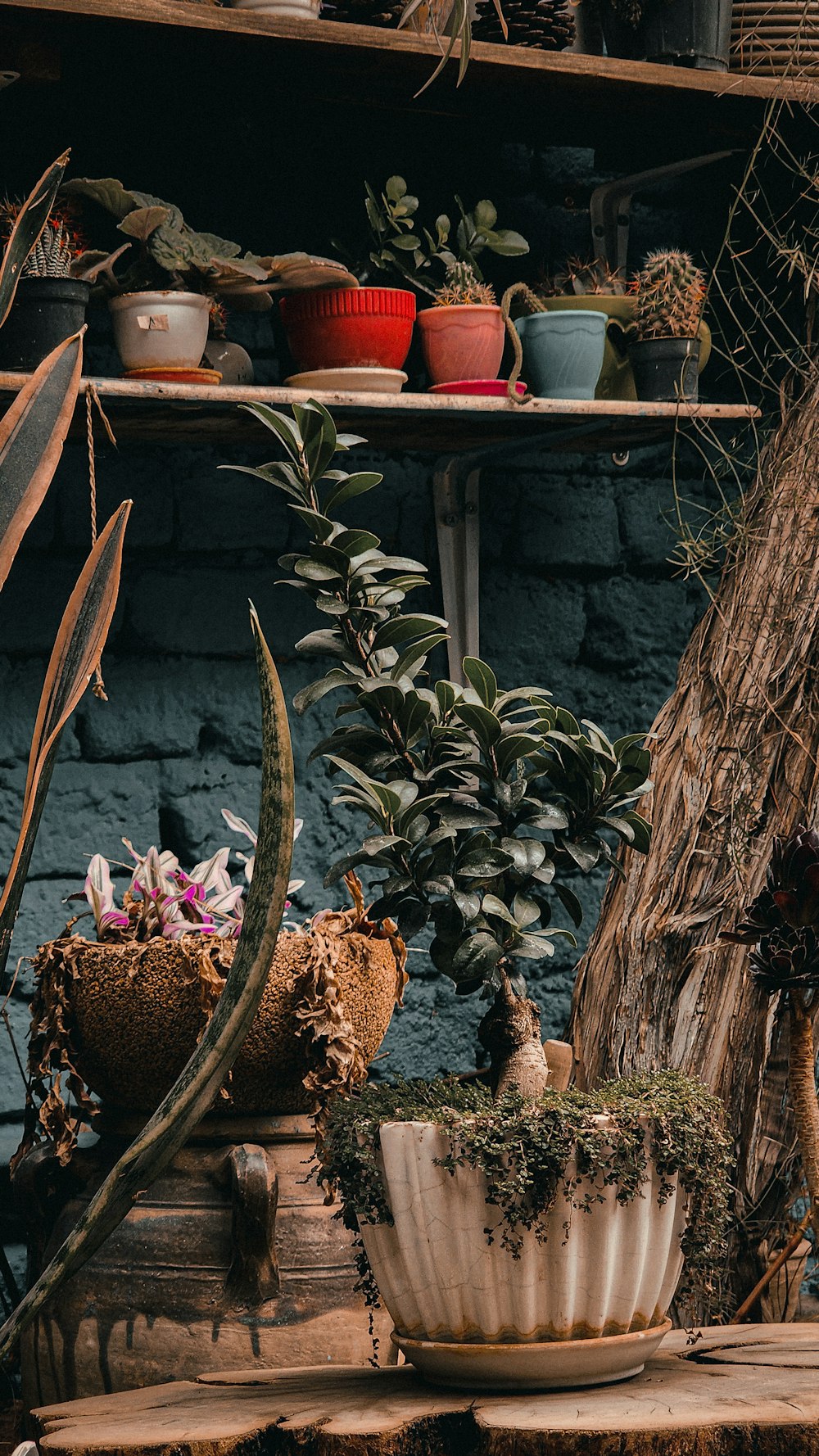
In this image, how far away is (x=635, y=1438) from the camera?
1038mm

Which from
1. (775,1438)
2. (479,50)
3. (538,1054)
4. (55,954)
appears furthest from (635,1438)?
(479,50)

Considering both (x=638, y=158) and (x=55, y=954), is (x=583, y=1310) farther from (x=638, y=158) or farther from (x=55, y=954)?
(x=638, y=158)

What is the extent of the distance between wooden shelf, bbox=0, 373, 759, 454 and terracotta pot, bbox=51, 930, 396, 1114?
62 cm

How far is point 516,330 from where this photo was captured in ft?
6.40

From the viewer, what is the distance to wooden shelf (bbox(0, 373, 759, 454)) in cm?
169

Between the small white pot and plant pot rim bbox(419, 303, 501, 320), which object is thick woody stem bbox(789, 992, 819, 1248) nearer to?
plant pot rim bbox(419, 303, 501, 320)

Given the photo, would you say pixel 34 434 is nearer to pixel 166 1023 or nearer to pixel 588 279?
pixel 166 1023

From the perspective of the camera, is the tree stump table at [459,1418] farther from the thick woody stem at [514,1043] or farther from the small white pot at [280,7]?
the small white pot at [280,7]

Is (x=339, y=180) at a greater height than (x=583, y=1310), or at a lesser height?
greater

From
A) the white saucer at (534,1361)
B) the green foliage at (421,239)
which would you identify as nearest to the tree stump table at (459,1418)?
the white saucer at (534,1361)

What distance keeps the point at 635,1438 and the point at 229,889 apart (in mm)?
709

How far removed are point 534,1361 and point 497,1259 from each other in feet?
0.26

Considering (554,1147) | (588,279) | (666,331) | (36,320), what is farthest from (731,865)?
(36,320)

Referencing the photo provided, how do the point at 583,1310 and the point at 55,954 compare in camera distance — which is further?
the point at 55,954
